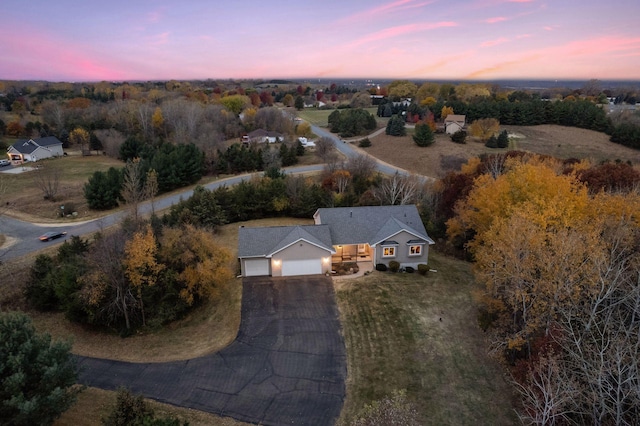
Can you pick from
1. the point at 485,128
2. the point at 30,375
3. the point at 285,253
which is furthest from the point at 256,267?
the point at 485,128

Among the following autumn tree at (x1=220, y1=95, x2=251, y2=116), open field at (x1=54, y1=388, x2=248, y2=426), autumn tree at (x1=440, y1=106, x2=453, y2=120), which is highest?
autumn tree at (x1=220, y1=95, x2=251, y2=116)

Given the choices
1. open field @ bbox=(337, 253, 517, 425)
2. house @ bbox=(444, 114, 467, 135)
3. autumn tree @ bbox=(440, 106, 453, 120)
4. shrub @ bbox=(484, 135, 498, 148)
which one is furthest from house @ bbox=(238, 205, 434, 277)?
autumn tree @ bbox=(440, 106, 453, 120)

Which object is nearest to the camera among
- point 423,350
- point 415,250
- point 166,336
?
point 423,350

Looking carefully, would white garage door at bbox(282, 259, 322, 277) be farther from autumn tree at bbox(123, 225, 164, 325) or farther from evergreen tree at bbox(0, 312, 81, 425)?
evergreen tree at bbox(0, 312, 81, 425)

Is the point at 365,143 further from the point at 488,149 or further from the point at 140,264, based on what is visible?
the point at 140,264

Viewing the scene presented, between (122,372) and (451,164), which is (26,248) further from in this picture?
(451,164)

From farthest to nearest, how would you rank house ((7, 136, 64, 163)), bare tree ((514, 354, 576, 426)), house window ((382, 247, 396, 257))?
house ((7, 136, 64, 163)), house window ((382, 247, 396, 257)), bare tree ((514, 354, 576, 426))

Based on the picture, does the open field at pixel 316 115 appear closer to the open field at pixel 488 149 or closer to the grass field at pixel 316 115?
the grass field at pixel 316 115
